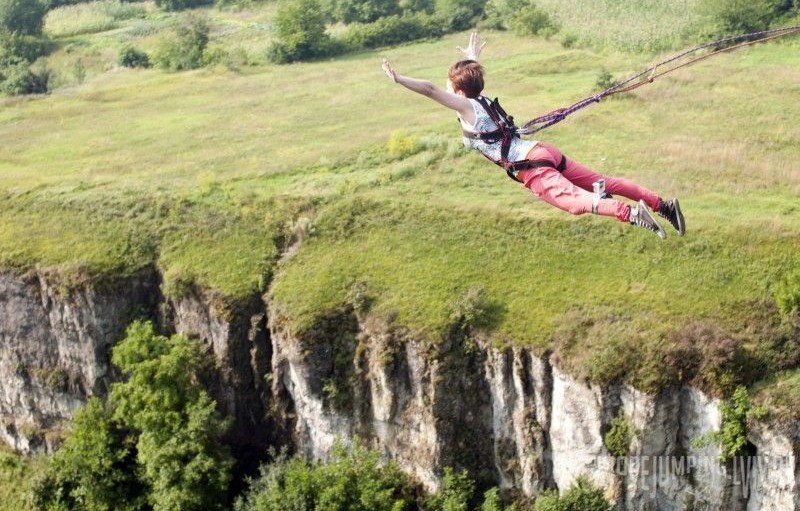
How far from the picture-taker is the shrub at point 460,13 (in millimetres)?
64188

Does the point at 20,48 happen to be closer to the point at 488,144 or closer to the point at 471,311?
the point at 471,311

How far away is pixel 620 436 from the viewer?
27.3m

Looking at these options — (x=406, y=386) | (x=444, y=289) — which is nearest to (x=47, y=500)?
(x=406, y=386)

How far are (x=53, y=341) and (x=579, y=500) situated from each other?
65.7 ft

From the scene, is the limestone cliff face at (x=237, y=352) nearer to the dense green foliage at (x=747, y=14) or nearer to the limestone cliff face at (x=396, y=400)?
the limestone cliff face at (x=396, y=400)

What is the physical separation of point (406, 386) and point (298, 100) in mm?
25018

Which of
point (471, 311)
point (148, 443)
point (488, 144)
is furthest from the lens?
point (148, 443)

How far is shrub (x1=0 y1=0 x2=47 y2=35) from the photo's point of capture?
6938 centimetres

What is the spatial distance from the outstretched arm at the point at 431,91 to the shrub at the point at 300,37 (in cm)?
4657

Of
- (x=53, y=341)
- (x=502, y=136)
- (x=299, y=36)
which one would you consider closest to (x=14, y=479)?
(x=53, y=341)

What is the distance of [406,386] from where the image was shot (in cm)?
3025

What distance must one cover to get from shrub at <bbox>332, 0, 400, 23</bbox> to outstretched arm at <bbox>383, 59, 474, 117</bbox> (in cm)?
5323

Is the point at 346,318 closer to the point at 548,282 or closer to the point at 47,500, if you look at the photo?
the point at 548,282

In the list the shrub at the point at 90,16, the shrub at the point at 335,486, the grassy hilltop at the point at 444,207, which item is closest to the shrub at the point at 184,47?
the grassy hilltop at the point at 444,207
